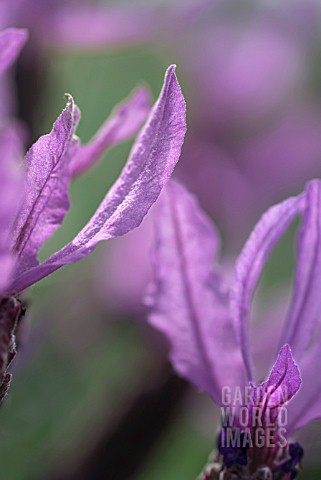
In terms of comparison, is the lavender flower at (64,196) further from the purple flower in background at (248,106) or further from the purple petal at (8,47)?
the purple flower in background at (248,106)

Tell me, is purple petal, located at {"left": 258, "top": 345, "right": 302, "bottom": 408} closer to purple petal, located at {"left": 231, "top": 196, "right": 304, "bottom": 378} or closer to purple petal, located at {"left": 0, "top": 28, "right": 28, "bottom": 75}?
purple petal, located at {"left": 231, "top": 196, "right": 304, "bottom": 378}

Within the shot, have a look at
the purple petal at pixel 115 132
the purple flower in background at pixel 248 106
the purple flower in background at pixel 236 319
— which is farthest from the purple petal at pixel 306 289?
the purple flower in background at pixel 248 106

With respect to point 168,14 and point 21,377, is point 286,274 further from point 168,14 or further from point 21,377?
point 21,377

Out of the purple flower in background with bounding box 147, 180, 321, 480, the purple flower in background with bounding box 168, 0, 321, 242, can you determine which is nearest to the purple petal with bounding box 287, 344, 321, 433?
the purple flower in background with bounding box 147, 180, 321, 480

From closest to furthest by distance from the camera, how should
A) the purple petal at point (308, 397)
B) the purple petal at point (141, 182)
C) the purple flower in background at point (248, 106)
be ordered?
the purple petal at point (141, 182) → the purple petal at point (308, 397) → the purple flower in background at point (248, 106)

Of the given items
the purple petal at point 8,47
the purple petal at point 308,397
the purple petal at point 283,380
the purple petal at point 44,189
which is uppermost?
the purple petal at point 8,47

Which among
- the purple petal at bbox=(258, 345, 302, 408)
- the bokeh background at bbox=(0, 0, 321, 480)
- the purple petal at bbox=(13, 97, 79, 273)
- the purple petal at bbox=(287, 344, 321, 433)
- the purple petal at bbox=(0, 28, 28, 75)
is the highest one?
the purple petal at bbox=(0, 28, 28, 75)

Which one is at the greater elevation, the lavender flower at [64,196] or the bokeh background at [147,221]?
the lavender flower at [64,196]


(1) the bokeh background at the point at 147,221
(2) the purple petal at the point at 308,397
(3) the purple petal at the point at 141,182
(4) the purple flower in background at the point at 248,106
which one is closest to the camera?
(3) the purple petal at the point at 141,182
